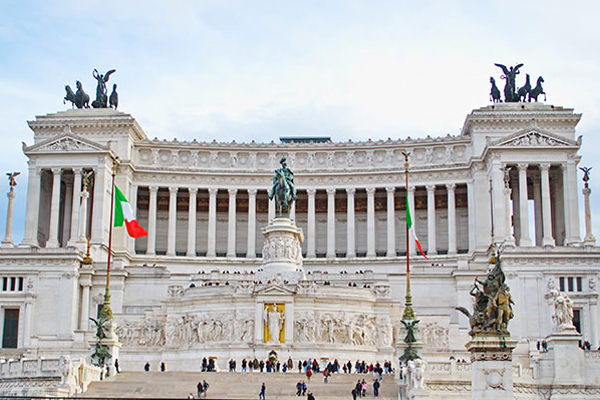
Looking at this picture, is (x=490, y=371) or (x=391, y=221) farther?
(x=391, y=221)

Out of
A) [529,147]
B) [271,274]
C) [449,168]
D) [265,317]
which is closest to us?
[265,317]

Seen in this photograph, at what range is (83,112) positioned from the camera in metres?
97.6

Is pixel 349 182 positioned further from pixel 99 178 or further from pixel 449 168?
pixel 99 178

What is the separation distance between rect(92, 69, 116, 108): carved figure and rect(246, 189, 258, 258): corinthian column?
18.6 meters

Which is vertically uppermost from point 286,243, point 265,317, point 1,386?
point 286,243

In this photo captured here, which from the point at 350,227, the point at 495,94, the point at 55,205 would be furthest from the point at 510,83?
the point at 55,205

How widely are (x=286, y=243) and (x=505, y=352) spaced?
121ft

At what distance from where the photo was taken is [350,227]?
9712cm

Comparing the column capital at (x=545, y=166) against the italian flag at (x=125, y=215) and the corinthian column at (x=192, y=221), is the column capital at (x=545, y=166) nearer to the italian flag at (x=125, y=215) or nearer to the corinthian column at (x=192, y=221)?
the corinthian column at (x=192, y=221)

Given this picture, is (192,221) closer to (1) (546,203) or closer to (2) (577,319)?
(1) (546,203)

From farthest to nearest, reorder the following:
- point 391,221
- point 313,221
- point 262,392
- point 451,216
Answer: point 313,221 < point 391,221 < point 451,216 < point 262,392

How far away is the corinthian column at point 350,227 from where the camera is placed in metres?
96.2

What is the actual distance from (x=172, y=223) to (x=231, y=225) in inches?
243

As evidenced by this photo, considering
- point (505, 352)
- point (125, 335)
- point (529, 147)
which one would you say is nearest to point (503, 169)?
point (529, 147)
